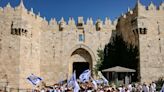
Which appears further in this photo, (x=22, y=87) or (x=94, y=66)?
(x=94, y=66)

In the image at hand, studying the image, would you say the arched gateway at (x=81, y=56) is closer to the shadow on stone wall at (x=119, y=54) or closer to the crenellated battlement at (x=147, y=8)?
the shadow on stone wall at (x=119, y=54)

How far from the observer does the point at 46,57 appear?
3100cm

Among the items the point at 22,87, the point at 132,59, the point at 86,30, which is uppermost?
the point at 86,30

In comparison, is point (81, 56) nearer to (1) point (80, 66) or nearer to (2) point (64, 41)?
(2) point (64, 41)

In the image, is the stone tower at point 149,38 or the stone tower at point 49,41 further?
the stone tower at point 49,41

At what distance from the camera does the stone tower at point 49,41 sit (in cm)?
2816

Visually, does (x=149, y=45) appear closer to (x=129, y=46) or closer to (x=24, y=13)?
(x=129, y=46)

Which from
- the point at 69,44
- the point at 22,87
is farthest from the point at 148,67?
the point at 22,87

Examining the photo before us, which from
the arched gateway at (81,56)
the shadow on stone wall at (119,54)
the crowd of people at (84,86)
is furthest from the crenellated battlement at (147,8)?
the crowd of people at (84,86)

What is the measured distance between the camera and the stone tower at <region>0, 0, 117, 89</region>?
28.2 metres

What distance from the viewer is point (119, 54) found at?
3089 centimetres

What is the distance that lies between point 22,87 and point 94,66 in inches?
289

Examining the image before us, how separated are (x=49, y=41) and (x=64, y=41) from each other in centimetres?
139

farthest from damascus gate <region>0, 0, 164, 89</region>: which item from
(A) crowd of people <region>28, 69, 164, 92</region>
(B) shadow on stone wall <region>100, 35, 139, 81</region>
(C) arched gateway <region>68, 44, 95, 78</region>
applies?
(A) crowd of people <region>28, 69, 164, 92</region>
